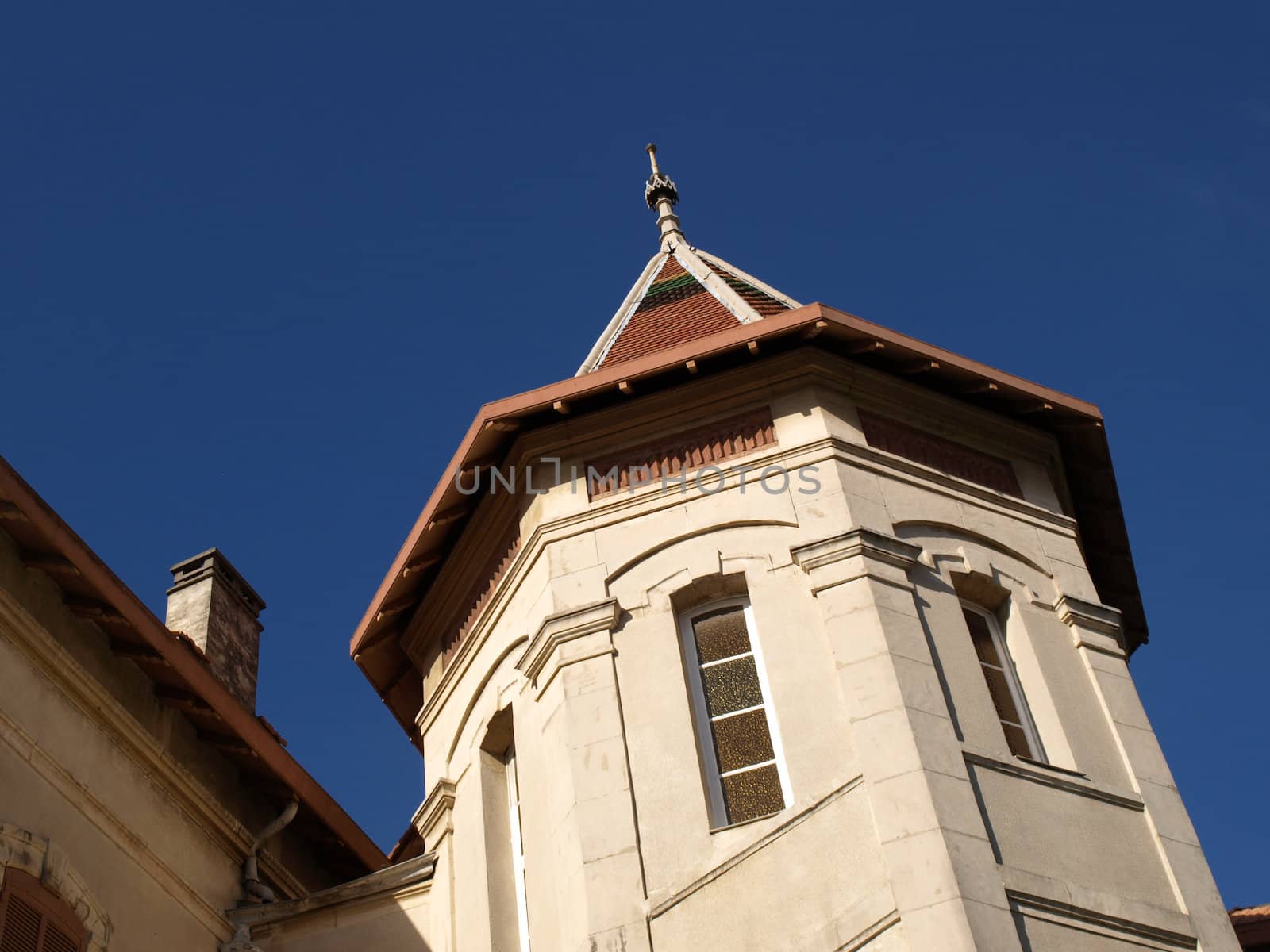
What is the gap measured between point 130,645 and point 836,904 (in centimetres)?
605

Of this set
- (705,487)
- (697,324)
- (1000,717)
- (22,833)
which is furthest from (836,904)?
(697,324)

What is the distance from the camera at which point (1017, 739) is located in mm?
11695

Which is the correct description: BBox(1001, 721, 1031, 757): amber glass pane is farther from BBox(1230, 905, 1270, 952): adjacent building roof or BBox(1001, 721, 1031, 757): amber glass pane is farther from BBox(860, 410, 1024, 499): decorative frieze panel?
BBox(1230, 905, 1270, 952): adjacent building roof

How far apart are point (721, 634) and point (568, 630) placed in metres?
1.14

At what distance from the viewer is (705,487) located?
1297cm

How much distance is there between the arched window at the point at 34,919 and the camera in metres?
10.9

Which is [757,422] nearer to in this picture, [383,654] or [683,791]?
[683,791]

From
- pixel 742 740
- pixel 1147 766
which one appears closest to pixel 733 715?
pixel 742 740

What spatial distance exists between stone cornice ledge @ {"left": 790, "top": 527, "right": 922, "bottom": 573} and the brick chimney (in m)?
7.36

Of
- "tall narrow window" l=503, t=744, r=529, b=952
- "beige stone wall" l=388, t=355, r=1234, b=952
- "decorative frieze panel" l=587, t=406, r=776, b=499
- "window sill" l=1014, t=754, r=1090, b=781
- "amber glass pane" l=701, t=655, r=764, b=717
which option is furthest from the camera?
"decorative frieze panel" l=587, t=406, r=776, b=499

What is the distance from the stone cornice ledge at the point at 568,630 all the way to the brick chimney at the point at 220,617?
546 centimetres

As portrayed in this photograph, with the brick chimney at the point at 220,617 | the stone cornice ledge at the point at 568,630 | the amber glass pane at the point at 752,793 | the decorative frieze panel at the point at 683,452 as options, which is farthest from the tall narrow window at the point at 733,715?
the brick chimney at the point at 220,617

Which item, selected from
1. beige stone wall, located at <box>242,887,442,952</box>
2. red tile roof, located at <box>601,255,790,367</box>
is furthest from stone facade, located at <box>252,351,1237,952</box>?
red tile roof, located at <box>601,255,790,367</box>

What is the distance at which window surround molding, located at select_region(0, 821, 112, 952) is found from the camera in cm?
1102
